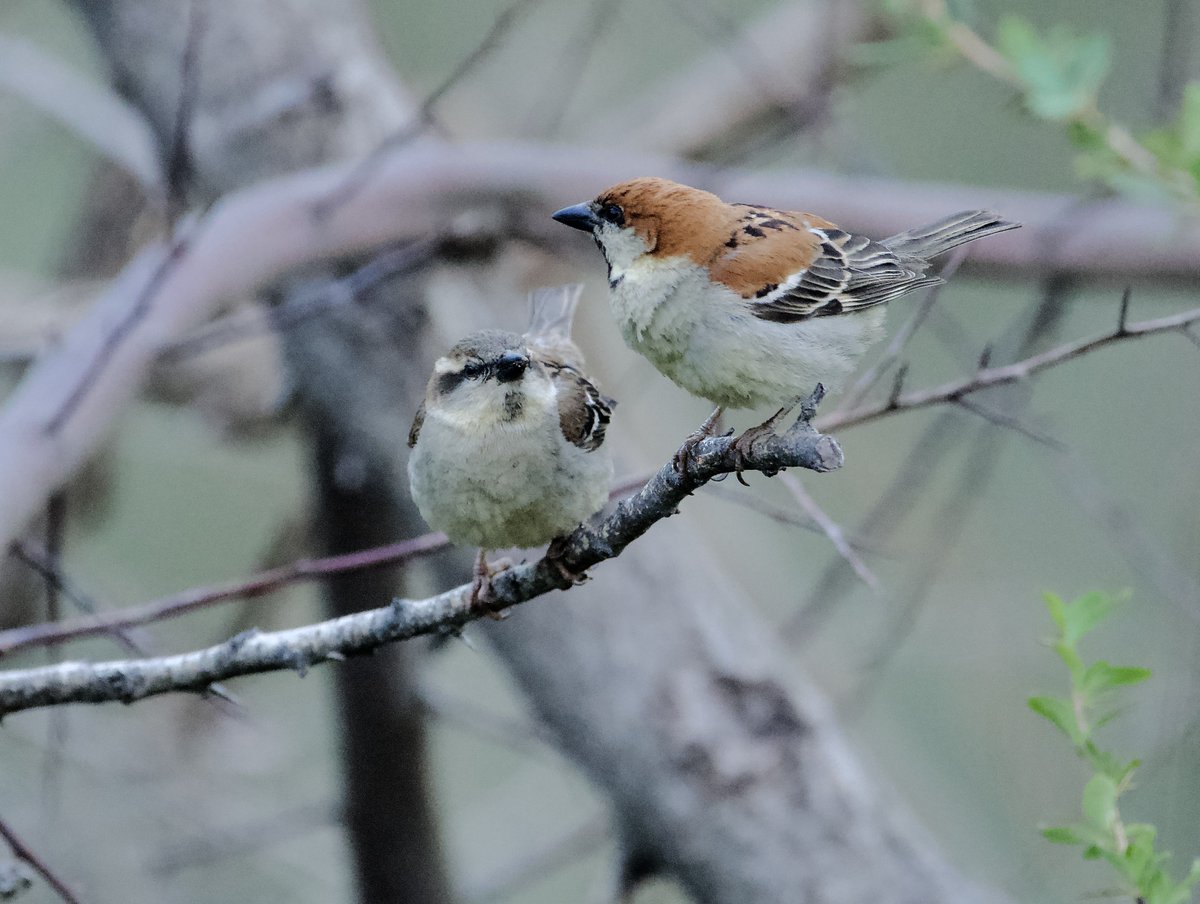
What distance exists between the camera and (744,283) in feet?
9.32

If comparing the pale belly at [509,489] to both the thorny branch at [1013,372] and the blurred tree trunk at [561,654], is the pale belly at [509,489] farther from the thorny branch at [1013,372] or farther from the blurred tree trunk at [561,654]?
the blurred tree trunk at [561,654]

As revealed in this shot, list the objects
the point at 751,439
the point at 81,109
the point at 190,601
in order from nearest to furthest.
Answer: the point at 751,439, the point at 190,601, the point at 81,109

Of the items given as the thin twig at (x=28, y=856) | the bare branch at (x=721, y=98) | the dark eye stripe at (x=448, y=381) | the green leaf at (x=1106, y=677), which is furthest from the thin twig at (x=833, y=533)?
the bare branch at (x=721, y=98)

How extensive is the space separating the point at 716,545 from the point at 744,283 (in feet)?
13.7

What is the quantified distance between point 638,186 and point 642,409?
13.3 feet

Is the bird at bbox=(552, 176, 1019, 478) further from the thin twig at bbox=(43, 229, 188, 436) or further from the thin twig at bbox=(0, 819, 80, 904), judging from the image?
the thin twig at bbox=(0, 819, 80, 904)

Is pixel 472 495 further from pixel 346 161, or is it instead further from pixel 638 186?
pixel 346 161

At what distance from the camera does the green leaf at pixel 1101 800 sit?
6.56 ft

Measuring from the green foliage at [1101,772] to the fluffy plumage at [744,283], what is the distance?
807mm

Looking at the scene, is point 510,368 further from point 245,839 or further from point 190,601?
point 245,839

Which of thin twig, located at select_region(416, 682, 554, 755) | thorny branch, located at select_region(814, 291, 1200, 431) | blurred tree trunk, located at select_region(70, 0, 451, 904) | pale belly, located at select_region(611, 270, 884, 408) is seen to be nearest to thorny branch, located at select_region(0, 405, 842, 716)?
pale belly, located at select_region(611, 270, 884, 408)

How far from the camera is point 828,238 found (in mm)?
3158

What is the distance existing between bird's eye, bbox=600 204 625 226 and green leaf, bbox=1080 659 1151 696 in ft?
4.65

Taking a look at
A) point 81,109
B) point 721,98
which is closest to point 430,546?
point 81,109
